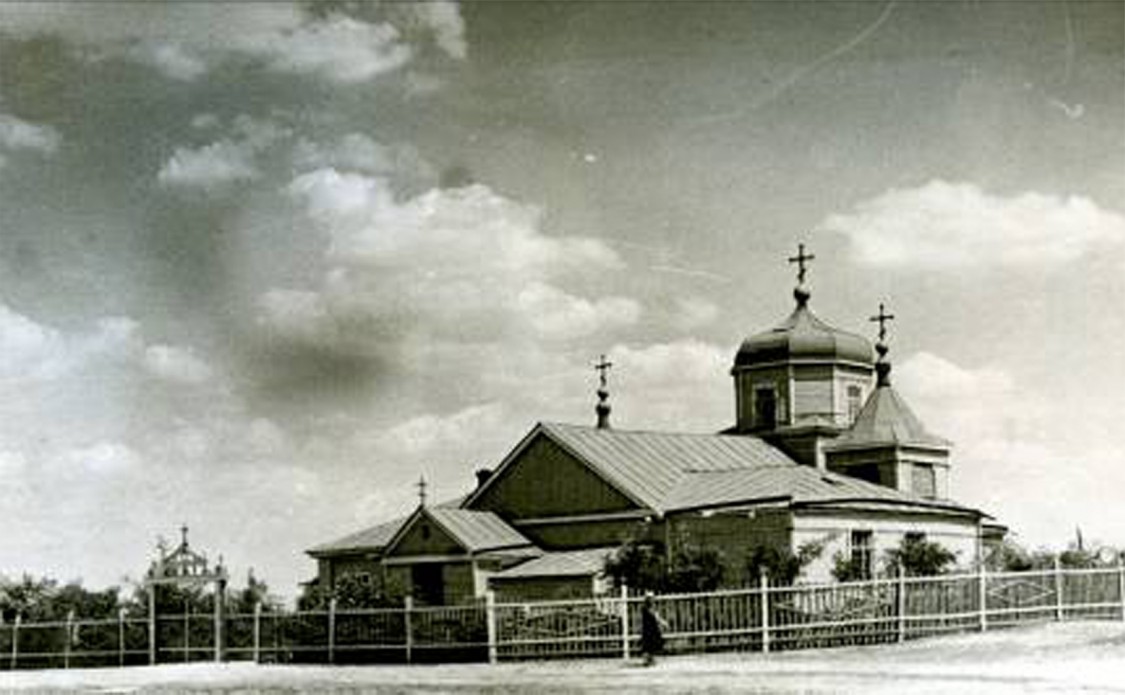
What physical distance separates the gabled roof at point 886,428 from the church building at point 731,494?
1.9 inches

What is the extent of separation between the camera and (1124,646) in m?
25.3

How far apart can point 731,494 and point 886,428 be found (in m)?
10.5

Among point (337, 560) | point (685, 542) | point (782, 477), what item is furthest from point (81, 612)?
point (782, 477)

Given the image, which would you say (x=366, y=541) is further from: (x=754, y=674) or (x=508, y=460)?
(x=754, y=674)

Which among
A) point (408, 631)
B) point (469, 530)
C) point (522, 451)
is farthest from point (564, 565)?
point (408, 631)

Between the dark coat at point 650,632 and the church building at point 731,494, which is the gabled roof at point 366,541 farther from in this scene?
the dark coat at point 650,632

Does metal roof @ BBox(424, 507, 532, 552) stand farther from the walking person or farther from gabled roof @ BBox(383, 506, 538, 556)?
the walking person

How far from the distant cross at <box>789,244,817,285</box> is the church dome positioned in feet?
3.42

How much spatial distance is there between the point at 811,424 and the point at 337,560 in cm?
1463

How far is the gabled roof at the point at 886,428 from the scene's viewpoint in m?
49.2

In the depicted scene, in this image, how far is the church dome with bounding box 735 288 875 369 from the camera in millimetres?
50344

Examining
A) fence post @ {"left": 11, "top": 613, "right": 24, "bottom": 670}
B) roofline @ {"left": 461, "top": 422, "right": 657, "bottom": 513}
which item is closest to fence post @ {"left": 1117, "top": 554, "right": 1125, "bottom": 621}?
roofline @ {"left": 461, "top": 422, "right": 657, "bottom": 513}

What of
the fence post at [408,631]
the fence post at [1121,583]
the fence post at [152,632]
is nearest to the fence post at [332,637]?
the fence post at [408,631]

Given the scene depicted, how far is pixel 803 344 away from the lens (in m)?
50.4
